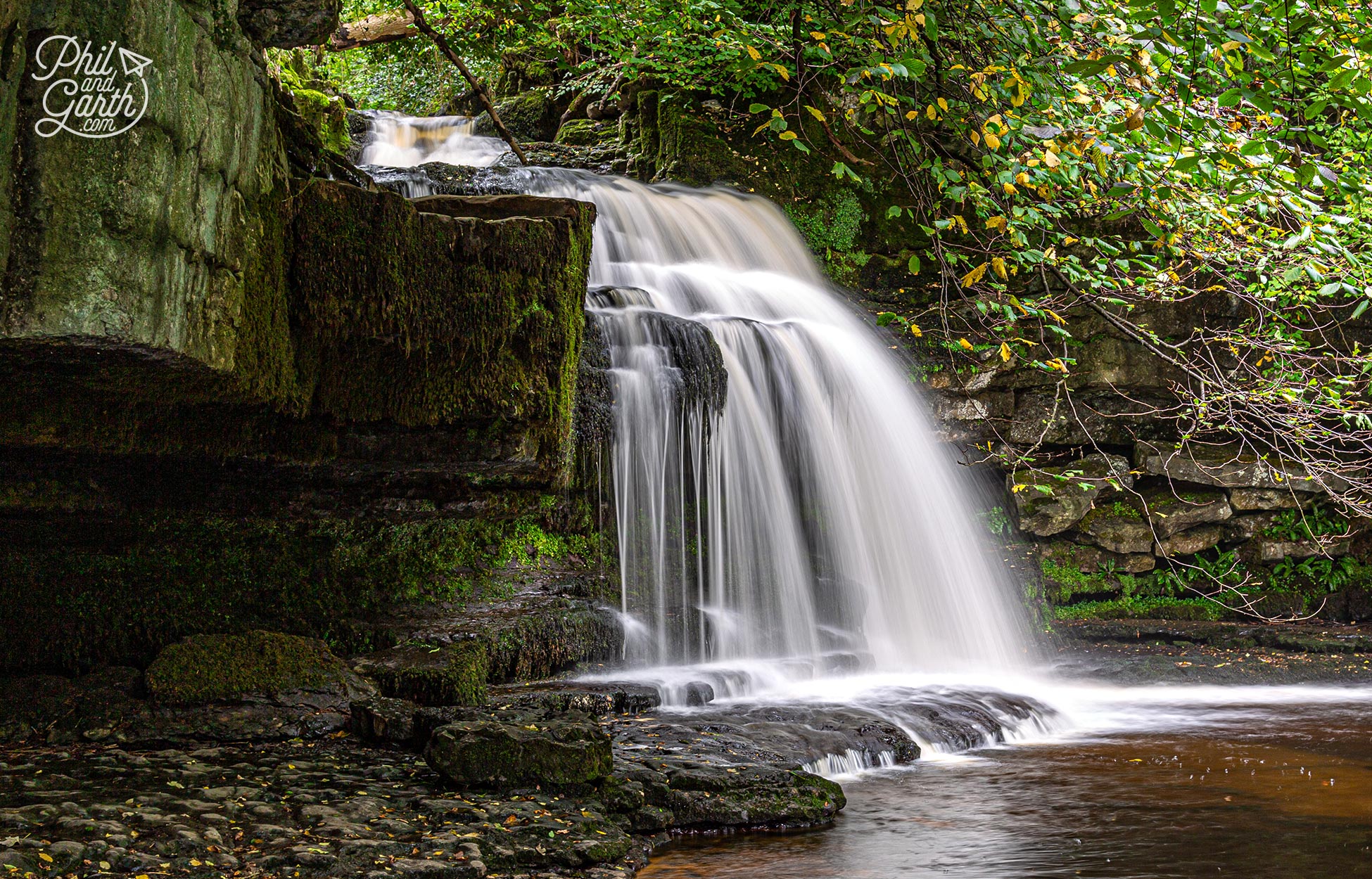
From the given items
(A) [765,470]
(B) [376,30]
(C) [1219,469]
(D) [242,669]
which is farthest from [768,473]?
(B) [376,30]

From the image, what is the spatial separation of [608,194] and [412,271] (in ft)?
20.1

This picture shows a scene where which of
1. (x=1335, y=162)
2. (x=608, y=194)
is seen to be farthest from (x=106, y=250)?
(x=1335, y=162)

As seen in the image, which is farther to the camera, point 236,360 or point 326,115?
point 326,115

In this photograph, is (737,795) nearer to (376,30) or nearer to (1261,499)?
(1261,499)

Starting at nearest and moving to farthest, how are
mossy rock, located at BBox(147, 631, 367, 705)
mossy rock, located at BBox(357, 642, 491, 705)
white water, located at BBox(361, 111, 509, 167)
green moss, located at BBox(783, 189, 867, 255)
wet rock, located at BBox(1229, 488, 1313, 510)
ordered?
→ mossy rock, located at BBox(147, 631, 367, 705) < mossy rock, located at BBox(357, 642, 491, 705) < wet rock, located at BBox(1229, 488, 1313, 510) < green moss, located at BBox(783, 189, 867, 255) < white water, located at BBox(361, 111, 509, 167)

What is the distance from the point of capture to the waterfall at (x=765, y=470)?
778 cm

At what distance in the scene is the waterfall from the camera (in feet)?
25.5

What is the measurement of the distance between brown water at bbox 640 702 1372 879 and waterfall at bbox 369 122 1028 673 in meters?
2.73

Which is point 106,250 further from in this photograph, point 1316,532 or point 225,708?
point 1316,532

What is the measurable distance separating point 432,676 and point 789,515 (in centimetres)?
390

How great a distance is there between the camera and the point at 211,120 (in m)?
3.75

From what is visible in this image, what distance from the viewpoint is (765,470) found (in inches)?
341

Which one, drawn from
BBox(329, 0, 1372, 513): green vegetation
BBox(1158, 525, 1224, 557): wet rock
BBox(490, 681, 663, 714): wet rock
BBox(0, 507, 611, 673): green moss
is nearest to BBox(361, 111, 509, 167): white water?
BBox(329, 0, 1372, 513): green vegetation

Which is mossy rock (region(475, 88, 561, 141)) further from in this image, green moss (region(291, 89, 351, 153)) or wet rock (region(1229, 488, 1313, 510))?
wet rock (region(1229, 488, 1313, 510))
